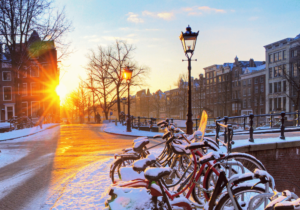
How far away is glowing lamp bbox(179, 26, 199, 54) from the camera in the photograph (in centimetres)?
901

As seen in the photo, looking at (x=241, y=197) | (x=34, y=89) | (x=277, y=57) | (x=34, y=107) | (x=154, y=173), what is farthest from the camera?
(x=34, y=89)

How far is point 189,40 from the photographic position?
915cm

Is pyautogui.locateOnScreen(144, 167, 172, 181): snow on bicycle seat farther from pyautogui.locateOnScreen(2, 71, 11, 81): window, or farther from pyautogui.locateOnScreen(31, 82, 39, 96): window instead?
pyautogui.locateOnScreen(2, 71, 11, 81): window

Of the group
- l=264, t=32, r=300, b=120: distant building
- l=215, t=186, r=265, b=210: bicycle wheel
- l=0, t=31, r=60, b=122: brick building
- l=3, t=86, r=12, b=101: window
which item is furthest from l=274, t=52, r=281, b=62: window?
l=215, t=186, r=265, b=210: bicycle wheel

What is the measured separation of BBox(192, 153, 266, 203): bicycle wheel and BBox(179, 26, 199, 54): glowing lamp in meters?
6.19

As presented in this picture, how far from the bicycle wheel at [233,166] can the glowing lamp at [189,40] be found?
6188mm

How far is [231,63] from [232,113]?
11711mm

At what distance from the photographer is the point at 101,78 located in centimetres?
4481

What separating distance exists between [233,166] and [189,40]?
632 cm

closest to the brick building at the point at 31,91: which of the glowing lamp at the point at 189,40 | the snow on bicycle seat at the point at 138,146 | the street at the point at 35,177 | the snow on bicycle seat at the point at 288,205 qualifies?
the street at the point at 35,177

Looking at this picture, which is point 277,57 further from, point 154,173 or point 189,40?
point 154,173

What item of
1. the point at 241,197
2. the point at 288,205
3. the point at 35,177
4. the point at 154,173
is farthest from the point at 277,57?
the point at 288,205

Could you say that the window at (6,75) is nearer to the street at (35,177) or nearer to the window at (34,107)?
the window at (34,107)

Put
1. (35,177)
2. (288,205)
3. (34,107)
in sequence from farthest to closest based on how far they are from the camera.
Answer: (34,107) → (35,177) → (288,205)
